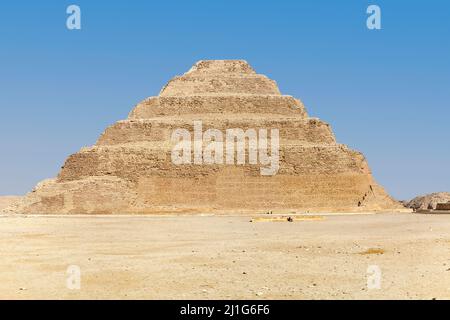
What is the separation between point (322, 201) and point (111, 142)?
2589 centimetres

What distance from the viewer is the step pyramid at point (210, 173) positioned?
67.6 metres

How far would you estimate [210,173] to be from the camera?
231 ft

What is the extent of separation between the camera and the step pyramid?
6762 centimetres

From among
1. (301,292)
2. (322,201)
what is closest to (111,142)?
(322,201)

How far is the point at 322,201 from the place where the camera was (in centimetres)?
6975

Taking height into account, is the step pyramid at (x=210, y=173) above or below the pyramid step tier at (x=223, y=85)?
below

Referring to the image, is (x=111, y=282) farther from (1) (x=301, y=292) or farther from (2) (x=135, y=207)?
(2) (x=135, y=207)

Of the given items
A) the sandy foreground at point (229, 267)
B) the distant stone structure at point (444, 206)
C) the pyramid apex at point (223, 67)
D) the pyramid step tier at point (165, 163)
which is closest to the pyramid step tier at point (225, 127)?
the pyramid step tier at point (165, 163)

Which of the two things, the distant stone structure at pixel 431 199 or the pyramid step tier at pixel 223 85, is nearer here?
the pyramid step tier at pixel 223 85

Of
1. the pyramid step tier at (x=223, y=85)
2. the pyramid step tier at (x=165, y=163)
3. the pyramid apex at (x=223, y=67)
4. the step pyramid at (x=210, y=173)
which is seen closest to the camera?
the step pyramid at (x=210, y=173)

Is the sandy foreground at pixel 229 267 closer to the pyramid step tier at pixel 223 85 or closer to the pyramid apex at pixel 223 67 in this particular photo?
the pyramid step tier at pixel 223 85

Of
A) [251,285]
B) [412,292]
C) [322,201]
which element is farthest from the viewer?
[322,201]

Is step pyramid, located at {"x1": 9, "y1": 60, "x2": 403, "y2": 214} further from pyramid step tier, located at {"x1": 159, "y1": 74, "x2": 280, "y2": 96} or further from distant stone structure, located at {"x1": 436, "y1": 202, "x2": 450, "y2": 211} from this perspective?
distant stone structure, located at {"x1": 436, "y1": 202, "x2": 450, "y2": 211}

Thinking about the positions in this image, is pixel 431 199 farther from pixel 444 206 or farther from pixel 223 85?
pixel 223 85
